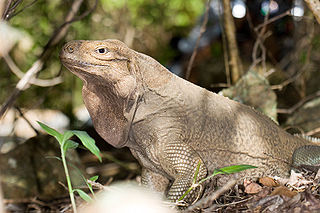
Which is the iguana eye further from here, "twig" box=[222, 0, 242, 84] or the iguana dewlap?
"twig" box=[222, 0, 242, 84]

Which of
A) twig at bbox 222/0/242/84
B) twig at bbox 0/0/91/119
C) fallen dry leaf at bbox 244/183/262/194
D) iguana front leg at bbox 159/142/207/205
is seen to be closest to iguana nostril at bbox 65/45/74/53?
iguana front leg at bbox 159/142/207/205

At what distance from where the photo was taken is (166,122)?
3438 mm

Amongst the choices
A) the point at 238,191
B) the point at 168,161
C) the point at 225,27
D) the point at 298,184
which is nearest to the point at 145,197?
the point at 168,161

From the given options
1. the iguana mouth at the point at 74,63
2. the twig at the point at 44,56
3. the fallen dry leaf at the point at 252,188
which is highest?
the iguana mouth at the point at 74,63

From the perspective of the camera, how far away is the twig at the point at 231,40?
5.36 m

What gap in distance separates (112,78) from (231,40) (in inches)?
112

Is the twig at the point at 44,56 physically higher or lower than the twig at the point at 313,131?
higher

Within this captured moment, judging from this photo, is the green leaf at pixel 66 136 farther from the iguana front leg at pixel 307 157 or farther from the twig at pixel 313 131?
the twig at pixel 313 131

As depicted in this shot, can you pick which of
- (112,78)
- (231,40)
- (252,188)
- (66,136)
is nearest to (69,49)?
(112,78)

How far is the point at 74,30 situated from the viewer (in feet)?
20.9

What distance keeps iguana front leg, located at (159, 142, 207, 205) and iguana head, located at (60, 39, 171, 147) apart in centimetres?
43

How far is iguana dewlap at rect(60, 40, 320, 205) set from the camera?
3266 millimetres

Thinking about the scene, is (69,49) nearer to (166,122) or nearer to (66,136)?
(66,136)

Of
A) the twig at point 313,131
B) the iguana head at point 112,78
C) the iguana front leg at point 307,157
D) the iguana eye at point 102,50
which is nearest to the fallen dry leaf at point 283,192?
the iguana front leg at point 307,157
